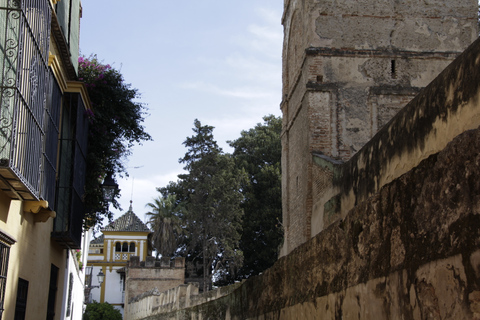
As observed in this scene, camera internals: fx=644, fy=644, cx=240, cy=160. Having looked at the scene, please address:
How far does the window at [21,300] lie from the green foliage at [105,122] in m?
3.82

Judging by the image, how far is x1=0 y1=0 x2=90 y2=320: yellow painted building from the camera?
7.04 m

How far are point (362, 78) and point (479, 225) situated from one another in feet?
50.9

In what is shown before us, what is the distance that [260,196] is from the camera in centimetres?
4697

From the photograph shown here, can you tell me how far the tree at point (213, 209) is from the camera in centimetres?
4394

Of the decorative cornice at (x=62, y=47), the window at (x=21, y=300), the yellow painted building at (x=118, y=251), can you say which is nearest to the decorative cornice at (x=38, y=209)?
the window at (x=21, y=300)

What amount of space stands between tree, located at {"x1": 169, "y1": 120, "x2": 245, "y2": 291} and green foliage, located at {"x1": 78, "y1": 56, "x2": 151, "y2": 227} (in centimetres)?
3016

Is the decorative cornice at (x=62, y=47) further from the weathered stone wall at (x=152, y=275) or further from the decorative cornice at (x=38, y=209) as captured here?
the weathered stone wall at (x=152, y=275)

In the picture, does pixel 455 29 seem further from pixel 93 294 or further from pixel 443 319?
pixel 93 294

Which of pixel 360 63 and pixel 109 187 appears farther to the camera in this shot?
pixel 360 63

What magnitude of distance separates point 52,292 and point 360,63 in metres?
10.6

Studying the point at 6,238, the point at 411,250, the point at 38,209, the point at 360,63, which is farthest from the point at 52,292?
the point at 360,63

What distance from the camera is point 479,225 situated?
2.77 m

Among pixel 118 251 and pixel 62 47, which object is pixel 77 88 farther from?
pixel 118 251

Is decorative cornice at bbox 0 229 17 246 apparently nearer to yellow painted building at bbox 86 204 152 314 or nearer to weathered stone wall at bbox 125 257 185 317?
weathered stone wall at bbox 125 257 185 317
